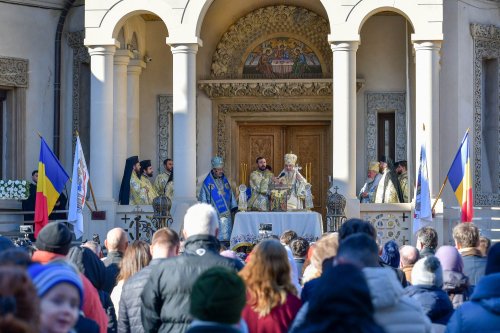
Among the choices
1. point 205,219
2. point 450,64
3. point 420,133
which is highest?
point 450,64

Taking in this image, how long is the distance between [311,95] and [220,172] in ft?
10.2

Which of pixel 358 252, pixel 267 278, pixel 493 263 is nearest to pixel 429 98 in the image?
pixel 493 263

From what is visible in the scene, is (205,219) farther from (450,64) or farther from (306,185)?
(450,64)

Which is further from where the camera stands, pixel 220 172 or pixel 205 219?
pixel 220 172

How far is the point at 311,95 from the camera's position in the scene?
2211 centimetres

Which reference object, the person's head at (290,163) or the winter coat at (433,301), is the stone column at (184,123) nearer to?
the person's head at (290,163)

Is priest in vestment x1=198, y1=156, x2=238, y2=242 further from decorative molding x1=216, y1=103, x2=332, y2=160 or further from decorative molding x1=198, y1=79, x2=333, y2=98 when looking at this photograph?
decorative molding x1=198, y1=79, x2=333, y2=98

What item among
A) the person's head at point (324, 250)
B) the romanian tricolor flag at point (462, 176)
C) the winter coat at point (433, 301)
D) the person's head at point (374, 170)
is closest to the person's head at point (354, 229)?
the person's head at point (324, 250)

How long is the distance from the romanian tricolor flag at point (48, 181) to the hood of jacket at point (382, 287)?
39.2 feet

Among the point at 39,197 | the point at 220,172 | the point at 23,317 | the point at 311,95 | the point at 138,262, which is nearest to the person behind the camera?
the point at 23,317

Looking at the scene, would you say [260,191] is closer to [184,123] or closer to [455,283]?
[184,123]

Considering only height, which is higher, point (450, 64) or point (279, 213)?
point (450, 64)

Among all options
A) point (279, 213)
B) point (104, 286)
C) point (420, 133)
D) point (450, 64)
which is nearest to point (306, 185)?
point (279, 213)

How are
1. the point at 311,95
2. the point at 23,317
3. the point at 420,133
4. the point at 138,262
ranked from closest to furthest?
the point at 23,317 → the point at 138,262 → the point at 420,133 → the point at 311,95
